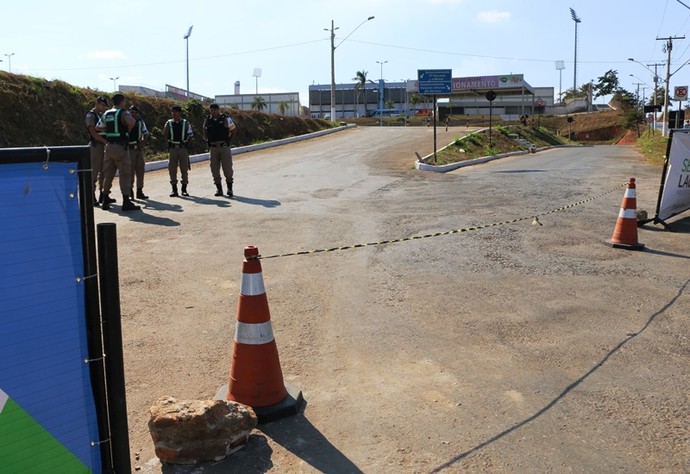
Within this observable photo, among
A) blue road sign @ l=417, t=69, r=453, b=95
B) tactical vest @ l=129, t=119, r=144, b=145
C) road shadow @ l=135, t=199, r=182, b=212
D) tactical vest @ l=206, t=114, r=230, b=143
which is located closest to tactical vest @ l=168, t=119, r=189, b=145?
tactical vest @ l=206, t=114, r=230, b=143

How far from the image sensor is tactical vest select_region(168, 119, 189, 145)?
12.8 metres

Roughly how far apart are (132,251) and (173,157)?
5.07 meters

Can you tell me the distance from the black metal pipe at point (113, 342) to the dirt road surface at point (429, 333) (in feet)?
1.81

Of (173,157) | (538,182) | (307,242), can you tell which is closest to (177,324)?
(307,242)

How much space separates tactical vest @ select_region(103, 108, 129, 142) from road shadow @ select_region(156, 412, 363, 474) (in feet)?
27.1

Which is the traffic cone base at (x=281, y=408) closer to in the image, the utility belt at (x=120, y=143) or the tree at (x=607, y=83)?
the utility belt at (x=120, y=143)

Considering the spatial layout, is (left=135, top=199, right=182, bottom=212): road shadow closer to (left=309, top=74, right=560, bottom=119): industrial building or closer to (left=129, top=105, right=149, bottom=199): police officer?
(left=129, top=105, right=149, bottom=199): police officer

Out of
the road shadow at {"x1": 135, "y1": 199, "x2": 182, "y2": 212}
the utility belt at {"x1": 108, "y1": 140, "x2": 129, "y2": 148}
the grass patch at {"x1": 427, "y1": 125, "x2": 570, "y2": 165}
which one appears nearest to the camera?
the utility belt at {"x1": 108, "y1": 140, "x2": 129, "y2": 148}

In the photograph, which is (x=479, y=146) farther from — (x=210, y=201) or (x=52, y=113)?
(x=210, y=201)

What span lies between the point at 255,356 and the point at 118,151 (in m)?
7.91

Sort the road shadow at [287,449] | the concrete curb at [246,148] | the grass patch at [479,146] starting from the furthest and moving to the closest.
→ the grass patch at [479,146] < the concrete curb at [246,148] < the road shadow at [287,449]

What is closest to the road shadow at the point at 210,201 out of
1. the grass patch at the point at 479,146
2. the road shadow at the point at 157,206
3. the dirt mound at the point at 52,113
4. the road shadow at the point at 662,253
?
the road shadow at the point at 157,206

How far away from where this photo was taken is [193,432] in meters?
3.45

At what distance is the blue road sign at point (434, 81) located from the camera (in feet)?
76.1
